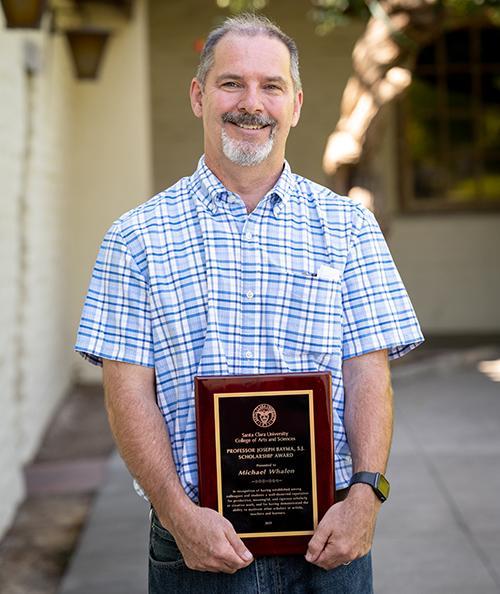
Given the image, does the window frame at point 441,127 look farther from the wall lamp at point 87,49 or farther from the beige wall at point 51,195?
the wall lamp at point 87,49

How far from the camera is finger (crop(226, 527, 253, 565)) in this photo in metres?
2.10

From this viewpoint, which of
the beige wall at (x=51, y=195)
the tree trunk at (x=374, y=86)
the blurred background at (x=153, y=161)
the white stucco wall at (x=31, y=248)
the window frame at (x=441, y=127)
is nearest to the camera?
the white stucco wall at (x=31, y=248)

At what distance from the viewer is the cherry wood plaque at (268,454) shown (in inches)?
84.1

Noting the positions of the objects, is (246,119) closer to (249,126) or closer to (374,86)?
(249,126)

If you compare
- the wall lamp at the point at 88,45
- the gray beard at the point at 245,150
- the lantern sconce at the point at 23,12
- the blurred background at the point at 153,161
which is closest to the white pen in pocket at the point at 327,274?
the gray beard at the point at 245,150

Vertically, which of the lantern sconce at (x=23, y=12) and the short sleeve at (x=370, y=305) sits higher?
the lantern sconce at (x=23, y=12)

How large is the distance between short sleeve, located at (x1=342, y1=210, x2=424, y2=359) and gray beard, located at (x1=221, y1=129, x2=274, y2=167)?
0.87 feet

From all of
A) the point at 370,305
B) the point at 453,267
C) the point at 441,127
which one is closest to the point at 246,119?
the point at 370,305

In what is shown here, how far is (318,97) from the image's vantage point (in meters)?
10.8

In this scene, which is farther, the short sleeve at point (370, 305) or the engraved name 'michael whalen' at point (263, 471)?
the short sleeve at point (370, 305)

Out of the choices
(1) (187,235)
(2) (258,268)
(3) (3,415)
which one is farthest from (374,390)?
(3) (3,415)

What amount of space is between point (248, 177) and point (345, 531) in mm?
788

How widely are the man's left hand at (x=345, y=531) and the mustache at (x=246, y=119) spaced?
2.61 feet

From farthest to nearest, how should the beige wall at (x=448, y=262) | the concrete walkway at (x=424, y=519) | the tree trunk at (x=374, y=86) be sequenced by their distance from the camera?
the beige wall at (x=448, y=262) < the tree trunk at (x=374, y=86) < the concrete walkway at (x=424, y=519)
